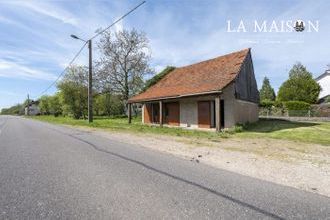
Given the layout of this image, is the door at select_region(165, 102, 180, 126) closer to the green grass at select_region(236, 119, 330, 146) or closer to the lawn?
the lawn

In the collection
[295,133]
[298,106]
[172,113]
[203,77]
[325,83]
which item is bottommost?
[295,133]

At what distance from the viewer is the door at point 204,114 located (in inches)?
843

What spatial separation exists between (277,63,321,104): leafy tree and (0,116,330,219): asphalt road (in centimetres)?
4921

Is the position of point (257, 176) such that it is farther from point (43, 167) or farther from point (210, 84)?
point (210, 84)

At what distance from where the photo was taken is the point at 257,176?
665 centimetres

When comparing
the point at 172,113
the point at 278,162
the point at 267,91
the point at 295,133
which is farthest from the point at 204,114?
the point at 267,91

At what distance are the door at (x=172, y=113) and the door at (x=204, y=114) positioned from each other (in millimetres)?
2837

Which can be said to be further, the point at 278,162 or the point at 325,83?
the point at 325,83

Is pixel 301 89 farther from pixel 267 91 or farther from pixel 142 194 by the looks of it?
pixel 142 194

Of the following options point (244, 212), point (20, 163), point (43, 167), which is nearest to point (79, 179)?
point (43, 167)

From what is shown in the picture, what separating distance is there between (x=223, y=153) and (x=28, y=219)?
727cm

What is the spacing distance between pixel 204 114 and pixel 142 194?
17038 millimetres

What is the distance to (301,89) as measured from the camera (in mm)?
51938

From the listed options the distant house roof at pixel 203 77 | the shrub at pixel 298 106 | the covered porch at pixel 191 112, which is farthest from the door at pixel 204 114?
the shrub at pixel 298 106
